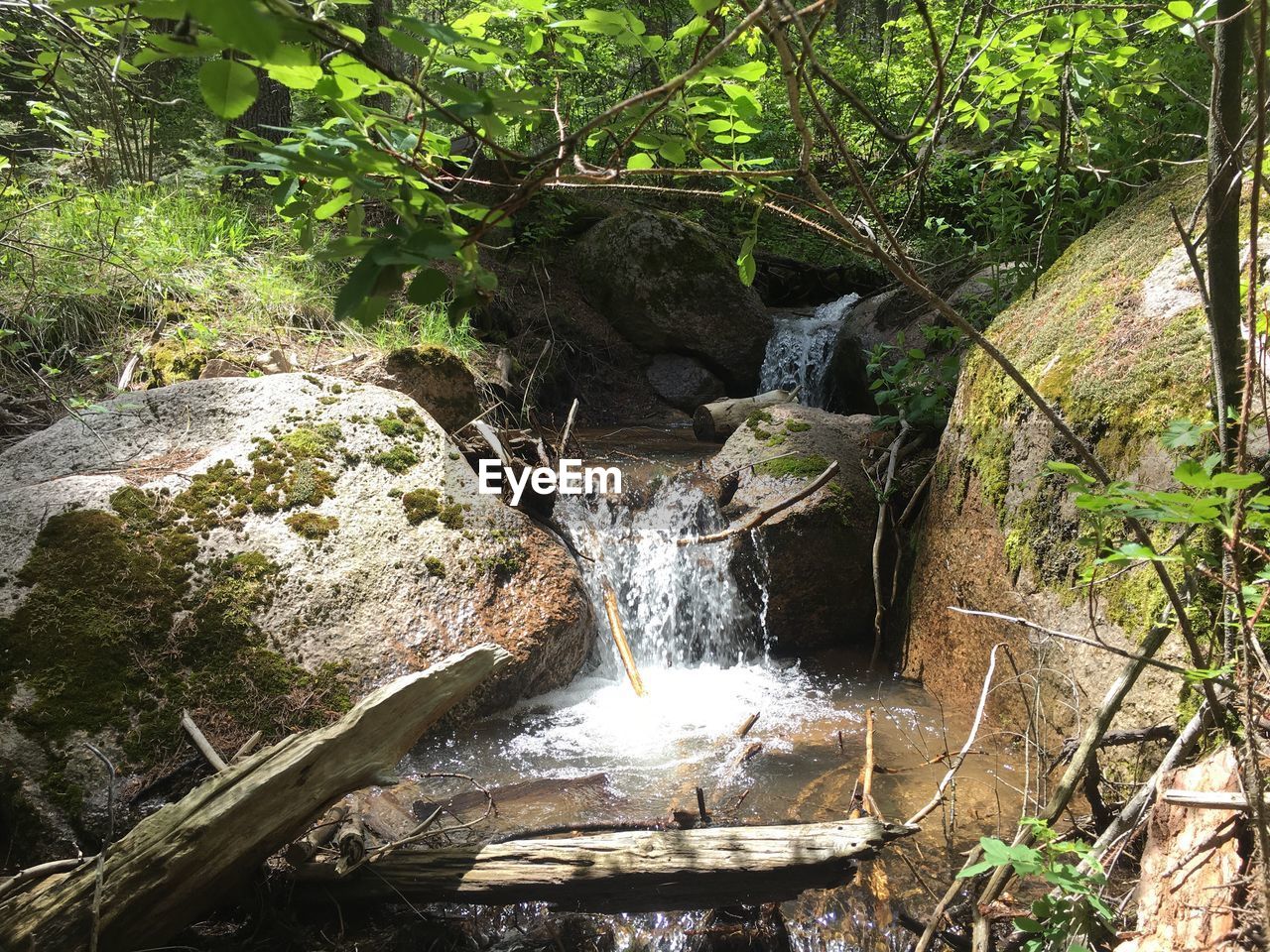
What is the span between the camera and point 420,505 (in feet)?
14.9

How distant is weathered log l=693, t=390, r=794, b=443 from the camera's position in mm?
7496

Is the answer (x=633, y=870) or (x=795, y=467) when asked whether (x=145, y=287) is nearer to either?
(x=795, y=467)

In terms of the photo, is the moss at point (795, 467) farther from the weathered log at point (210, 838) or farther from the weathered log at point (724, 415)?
the weathered log at point (210, 838)

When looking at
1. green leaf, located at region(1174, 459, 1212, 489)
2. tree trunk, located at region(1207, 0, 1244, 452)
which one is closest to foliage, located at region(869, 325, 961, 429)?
tree trunk, located at region(1207, 0, 1244, 452)

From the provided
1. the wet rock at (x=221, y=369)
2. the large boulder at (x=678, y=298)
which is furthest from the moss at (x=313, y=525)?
the large boulder at (x=678, y=298)

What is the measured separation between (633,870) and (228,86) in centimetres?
233

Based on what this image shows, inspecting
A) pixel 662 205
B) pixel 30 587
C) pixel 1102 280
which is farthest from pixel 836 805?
pixel 662 205

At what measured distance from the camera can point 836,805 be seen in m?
3.52

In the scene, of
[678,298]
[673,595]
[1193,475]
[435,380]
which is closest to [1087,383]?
[1193,475]

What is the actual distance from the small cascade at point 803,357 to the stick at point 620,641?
4.37 meters

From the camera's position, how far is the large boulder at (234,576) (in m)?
3.36

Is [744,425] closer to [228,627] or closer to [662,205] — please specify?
[228,627]

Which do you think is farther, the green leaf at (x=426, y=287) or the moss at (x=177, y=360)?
the moss at (x=177, y=360)

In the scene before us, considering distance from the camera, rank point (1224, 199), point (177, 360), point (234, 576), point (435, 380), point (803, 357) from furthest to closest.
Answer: point (803, 357) → point (435, 380) → point (177, 360) → point (234, 576) → point (1224, 199)
